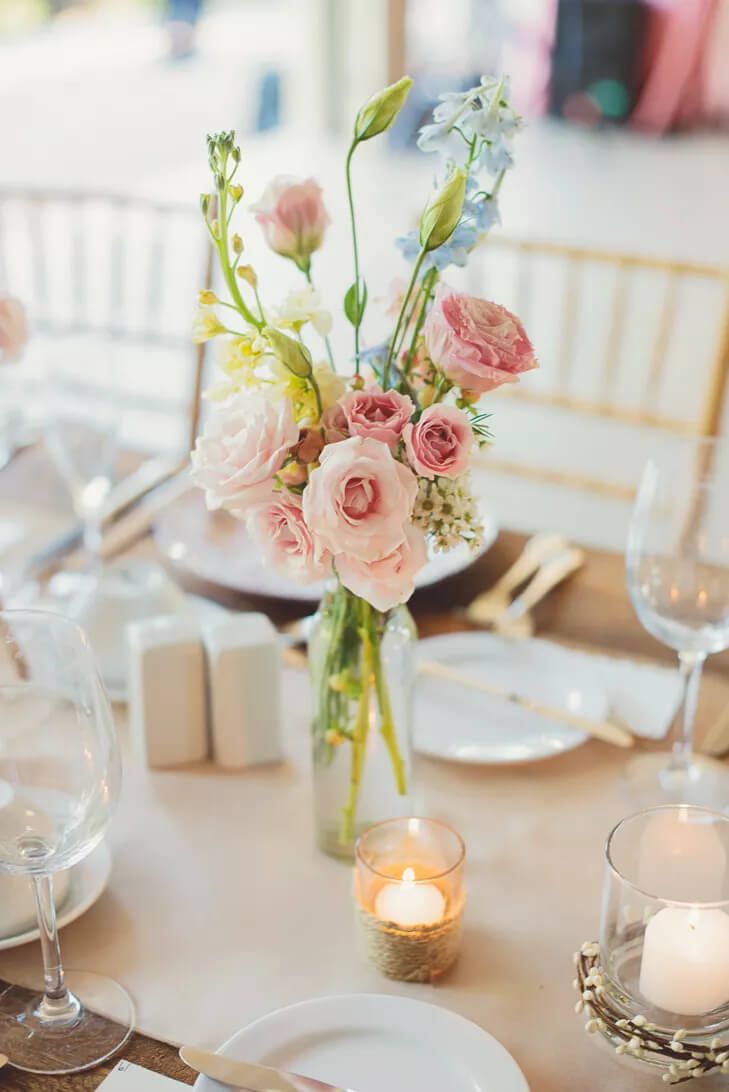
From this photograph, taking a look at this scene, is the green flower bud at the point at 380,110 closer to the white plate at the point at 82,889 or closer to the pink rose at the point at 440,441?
the pink rose at the point at 440,441

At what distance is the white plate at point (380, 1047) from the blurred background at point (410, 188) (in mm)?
776

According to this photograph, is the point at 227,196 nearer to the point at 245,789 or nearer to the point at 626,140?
the point at 245,789

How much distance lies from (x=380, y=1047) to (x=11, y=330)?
27.6 inches

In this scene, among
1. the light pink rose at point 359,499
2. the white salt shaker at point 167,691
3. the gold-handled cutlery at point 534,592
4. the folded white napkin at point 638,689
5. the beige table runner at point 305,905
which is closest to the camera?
the light pink rose at point 359,499

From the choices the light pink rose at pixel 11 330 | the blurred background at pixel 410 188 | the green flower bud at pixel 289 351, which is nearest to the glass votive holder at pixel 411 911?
the green flower bud at pixel 289 351

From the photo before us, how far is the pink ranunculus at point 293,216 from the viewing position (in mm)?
876

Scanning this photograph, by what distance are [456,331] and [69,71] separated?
388 inches

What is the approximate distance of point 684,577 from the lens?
1137 mm

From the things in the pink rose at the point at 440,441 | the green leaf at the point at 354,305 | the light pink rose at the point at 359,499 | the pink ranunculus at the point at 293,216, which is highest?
the pink ranunculus at the point at 293,216

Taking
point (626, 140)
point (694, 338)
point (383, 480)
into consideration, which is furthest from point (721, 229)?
point (383, 480)

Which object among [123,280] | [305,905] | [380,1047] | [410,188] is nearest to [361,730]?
[305,905]

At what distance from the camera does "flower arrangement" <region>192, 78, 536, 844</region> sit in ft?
2.54

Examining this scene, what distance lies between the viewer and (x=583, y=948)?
86cm

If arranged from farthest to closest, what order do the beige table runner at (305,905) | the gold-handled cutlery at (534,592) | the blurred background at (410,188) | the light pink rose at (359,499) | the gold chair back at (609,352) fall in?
the blurred background at (410,188) → the gold chair back at (609,352) → the gold-handled cutlery at (534,592) → the beige table runner at (305,905) → the light pink rose at (359,499)
